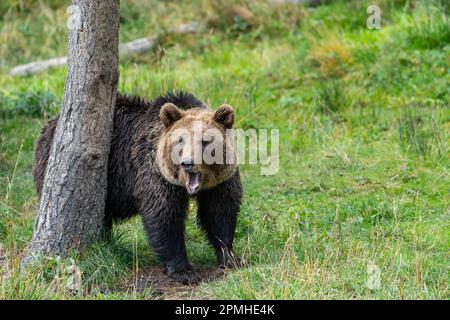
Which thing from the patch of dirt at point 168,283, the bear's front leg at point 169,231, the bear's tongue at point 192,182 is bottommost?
the patch of dirt at point 168,283

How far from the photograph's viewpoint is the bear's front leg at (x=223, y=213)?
700cm

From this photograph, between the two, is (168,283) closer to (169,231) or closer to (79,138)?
(169,231)

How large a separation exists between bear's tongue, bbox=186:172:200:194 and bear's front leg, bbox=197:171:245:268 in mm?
371

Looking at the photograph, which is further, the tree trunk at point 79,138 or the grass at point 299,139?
the tree trunk at point 79,138

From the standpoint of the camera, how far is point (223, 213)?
706 cm

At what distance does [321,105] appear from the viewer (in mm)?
10727

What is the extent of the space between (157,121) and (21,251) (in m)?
1.72

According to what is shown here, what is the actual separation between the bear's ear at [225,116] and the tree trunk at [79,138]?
99cm

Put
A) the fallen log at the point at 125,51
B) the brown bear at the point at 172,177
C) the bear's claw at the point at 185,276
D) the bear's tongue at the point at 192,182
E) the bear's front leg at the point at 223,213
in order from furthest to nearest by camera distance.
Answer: the fallen log at the point at 125,51 < the bear's front leg at the point at 223,213 < the bear's claw at the point at 185,276 < the brown bear at the point at 172,177 < the bear's tongue at the point at 192,182

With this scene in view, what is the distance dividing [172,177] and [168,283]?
2.96ft

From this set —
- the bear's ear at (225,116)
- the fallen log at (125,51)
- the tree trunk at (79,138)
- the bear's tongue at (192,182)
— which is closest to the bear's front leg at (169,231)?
the bear's tongue at (192,182)

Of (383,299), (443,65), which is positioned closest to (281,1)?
(443,65)

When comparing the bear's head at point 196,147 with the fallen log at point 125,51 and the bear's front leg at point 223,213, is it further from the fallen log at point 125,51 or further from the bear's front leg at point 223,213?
the fallen log at point 125,51

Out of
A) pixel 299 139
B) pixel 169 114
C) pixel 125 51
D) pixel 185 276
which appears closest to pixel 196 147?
pixel 169 114
